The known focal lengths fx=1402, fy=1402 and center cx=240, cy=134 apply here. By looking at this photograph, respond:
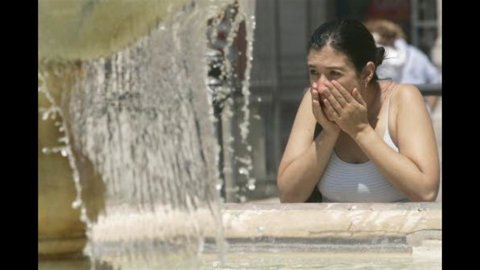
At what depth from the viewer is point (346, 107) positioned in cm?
454

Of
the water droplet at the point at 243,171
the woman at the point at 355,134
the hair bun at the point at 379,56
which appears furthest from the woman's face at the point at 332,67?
the water droplet at the point at 243,171

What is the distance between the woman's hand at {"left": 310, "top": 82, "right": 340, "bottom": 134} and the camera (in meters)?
4.57

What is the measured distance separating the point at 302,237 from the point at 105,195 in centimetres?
70

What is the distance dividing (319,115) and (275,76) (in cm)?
608

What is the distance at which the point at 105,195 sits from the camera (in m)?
4.15

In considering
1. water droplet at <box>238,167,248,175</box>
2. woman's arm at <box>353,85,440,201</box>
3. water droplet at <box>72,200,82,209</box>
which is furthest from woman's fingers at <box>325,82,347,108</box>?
water droplet at <box>238,167,248,175</box>

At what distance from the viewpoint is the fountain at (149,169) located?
401 cm

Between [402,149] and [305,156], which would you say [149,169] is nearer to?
[305,156]

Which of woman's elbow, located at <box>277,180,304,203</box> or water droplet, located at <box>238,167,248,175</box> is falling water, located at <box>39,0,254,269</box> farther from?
water droplet, located at <box>238,167,248,175</box>

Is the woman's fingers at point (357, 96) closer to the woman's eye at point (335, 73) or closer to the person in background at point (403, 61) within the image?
the woman's eye at point (335, 73)

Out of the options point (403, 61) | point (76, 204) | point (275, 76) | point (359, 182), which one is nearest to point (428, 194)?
point (359, 182)
